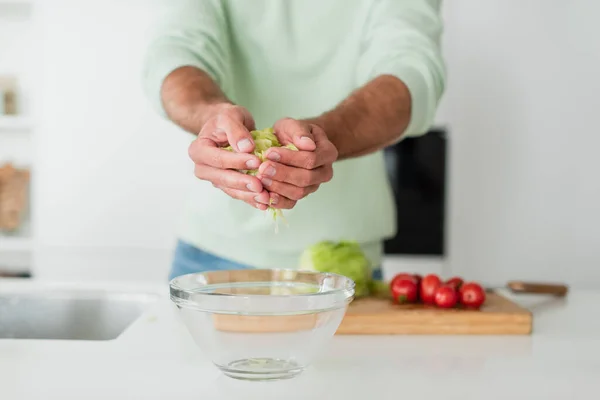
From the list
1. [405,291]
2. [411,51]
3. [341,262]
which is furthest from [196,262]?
[411,51]

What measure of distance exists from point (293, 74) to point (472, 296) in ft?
2.13

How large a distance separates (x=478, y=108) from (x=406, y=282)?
2071mm

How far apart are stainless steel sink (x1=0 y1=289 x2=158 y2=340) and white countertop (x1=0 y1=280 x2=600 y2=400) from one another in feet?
1.02

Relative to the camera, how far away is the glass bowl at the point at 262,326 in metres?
0.76

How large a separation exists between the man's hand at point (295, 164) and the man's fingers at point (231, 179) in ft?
0.04

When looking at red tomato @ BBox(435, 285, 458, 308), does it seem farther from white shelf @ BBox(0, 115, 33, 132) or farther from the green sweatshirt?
white shelf @ BBox(0, 115, 33, 132)

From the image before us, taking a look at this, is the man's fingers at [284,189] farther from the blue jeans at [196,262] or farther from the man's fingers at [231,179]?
the blue jeans at [196,262]

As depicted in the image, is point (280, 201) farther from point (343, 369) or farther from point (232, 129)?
point (343, 369)

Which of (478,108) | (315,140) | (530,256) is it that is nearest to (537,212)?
(530,256)

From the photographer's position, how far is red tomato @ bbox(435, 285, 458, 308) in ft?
3.88

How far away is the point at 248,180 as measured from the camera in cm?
92

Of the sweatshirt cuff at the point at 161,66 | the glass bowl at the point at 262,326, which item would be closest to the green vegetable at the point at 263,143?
the glass bowl at the point at 262,326

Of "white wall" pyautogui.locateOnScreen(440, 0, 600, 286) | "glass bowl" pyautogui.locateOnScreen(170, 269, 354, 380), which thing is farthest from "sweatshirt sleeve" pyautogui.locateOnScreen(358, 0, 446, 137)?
"white wall" pyautogui.locateOnScreen(440, 0, 600, 286)

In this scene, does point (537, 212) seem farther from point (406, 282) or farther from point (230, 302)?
point (230, 302)
